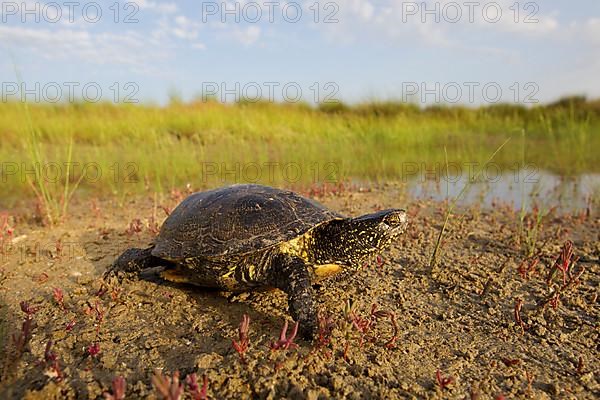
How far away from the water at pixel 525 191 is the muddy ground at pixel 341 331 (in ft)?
6.54

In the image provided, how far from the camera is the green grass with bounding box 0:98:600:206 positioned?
833cm

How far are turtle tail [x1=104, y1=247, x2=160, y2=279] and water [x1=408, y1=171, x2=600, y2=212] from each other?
4.07m

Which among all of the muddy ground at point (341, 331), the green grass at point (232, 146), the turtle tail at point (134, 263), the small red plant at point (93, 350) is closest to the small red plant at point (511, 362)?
the muddy ground at point (341, 331)

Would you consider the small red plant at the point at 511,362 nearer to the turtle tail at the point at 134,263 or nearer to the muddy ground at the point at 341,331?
the muddy ground at the point at 341,331

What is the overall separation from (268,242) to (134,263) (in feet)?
4.41

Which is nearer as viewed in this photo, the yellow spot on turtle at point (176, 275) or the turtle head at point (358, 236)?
the turtle head at point (358, 236)

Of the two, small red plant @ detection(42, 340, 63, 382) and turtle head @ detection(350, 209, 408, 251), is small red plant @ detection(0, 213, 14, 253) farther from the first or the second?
turtle head @ detection(350, 209, 408, 251)

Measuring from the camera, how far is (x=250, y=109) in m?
16.6

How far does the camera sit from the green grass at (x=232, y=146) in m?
8.33

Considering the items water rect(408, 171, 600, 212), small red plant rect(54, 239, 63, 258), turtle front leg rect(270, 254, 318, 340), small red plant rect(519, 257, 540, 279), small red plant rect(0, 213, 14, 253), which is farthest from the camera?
water rect(408, 171, 600, 212)

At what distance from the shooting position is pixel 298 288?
8.47 ft

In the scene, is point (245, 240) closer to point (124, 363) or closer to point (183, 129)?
point (124, 363)

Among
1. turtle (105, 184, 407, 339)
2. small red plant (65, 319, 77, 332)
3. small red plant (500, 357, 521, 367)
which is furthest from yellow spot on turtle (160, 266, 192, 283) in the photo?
small red plant (500, 357, 521, 367)

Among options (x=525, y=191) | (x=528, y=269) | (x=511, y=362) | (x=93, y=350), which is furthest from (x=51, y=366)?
(x=525, y=191)
